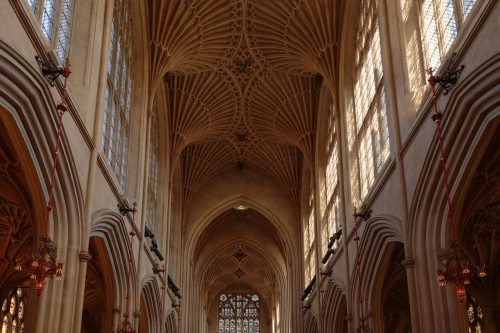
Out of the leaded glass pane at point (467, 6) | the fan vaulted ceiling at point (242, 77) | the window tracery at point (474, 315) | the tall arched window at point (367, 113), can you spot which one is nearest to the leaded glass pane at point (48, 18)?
the leaded glass pane at point (467, 6)

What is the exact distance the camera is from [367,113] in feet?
62.7

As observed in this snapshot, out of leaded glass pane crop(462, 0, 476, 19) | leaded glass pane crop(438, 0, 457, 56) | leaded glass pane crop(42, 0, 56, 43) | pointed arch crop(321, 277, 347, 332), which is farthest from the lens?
pointed arch crop(321, 277, 347, 332)

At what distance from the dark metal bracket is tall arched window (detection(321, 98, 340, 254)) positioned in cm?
1378

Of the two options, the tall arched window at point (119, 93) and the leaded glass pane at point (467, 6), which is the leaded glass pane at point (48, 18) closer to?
the tall arched window at point (119, 93)

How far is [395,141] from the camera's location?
15.0 meters

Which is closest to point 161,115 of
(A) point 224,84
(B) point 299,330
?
(A) point 224,84

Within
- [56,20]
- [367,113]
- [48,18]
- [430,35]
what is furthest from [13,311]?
[430,35]

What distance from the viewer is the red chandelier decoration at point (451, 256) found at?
998 centimetres

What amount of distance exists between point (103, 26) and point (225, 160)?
1771 cm

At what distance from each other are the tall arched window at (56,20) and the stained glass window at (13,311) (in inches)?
388

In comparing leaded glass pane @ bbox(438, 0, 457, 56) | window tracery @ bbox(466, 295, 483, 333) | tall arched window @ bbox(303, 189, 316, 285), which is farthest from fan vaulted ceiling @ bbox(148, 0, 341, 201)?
leaded glass pane @ bbox(438, 0, 457, 56)

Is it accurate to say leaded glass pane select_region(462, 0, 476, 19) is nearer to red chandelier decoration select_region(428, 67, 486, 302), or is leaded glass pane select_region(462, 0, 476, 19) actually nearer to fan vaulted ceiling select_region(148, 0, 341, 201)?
red chandelier decoration select_region(428, 67, 486, 302)

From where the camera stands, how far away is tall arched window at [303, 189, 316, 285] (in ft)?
97.5

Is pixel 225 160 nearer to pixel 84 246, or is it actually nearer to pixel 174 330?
pixel 174 330
